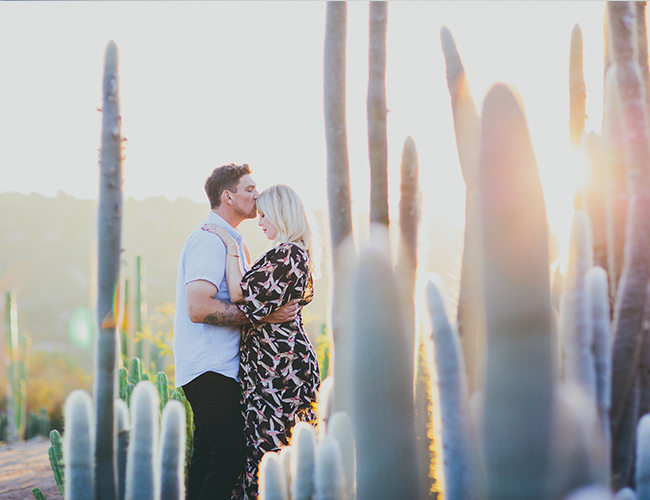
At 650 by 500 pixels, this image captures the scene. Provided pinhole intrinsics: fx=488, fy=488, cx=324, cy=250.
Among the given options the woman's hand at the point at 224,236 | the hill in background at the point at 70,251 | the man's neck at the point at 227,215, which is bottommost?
the woman's hand at the point at 224,236

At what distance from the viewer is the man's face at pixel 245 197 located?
2.77 meters

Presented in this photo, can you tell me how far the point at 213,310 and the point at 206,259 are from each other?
270mm

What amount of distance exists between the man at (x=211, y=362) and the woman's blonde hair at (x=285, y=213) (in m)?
0.31

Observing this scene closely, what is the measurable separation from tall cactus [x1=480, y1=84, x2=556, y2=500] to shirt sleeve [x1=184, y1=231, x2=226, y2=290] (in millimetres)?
1735

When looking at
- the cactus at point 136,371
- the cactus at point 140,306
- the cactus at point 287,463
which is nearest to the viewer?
the cactus at point 287,463

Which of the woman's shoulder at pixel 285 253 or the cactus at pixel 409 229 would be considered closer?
the cactus at pixel 409 229

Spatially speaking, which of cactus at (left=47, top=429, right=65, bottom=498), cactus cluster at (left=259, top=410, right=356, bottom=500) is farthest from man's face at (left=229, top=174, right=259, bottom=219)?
cactus at (left=47, top=429, right=65, bottom=498)

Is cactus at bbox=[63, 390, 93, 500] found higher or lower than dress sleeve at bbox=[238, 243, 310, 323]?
lower

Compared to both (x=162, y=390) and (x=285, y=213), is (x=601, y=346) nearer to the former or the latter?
(x=285, y=213)

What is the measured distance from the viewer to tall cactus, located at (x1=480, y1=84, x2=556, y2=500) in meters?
0.97

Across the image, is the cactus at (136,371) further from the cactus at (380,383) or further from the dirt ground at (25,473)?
the cactus at (380,383)

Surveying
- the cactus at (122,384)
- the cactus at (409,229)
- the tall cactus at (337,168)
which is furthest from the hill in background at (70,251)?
the cactus at (409,229)

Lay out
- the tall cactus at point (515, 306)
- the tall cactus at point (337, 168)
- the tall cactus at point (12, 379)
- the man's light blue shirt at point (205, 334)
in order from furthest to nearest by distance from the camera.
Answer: the tall cactus at point (12, 379)
the man's light blue shirt at point (205, 334)
the tall cactus at point (337, 168)
the tall cactus at point (515, 306)

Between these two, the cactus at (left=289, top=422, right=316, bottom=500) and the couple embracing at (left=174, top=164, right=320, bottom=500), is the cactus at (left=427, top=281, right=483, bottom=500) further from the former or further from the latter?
the couple embracing at (left=174, top=164, right=320, bottom=500)
